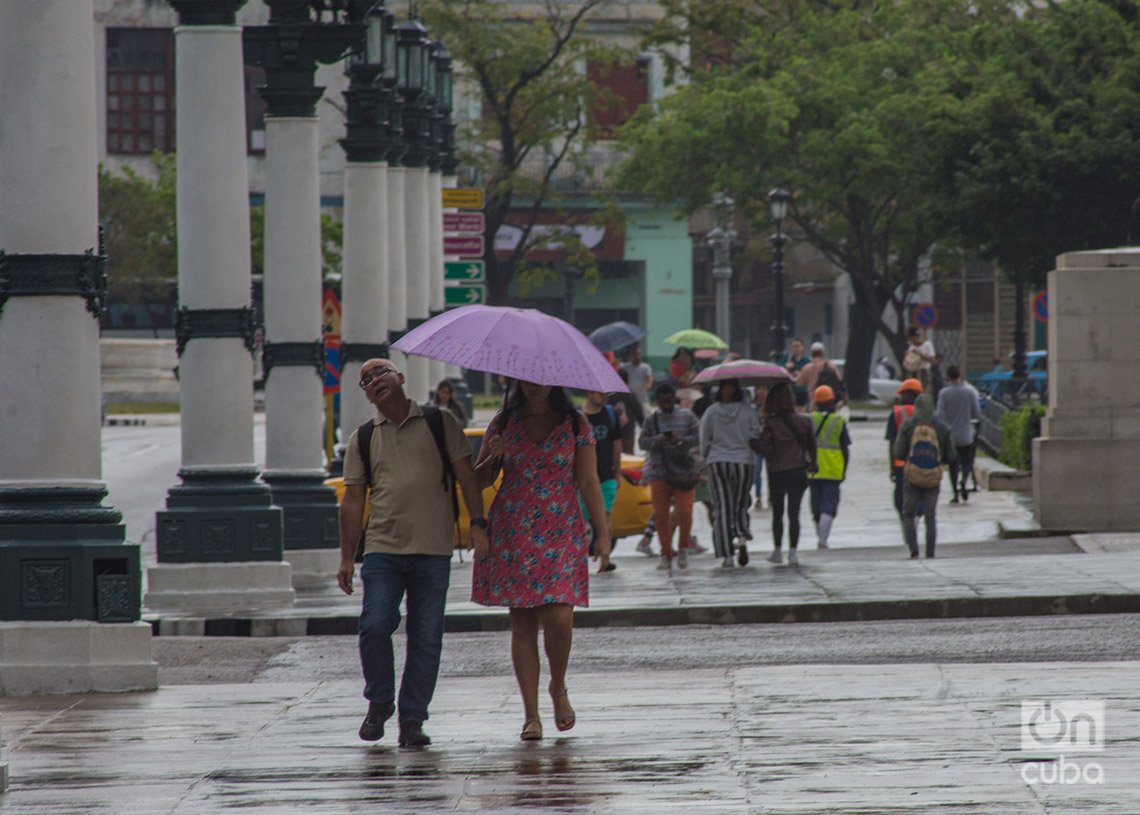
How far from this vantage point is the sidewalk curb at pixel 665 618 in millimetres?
16500

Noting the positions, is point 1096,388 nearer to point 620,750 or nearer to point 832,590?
point 832,590

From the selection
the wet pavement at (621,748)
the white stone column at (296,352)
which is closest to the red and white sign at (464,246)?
the white stone column at (296,352)

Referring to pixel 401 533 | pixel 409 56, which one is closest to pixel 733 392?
pixel 409 56

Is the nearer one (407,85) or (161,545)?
(161,545)

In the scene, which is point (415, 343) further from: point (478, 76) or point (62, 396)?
point (478, 76)

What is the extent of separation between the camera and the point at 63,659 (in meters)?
12.3

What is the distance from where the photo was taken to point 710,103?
56938 mm

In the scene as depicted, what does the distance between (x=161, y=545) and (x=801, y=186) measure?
4063cm

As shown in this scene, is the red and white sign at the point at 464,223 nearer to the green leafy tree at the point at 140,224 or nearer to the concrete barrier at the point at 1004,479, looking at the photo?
the concrete barrier at the point at 1004,479

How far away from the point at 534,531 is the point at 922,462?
10.6 m

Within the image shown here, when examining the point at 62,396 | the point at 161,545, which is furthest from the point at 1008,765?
the point at 161,545

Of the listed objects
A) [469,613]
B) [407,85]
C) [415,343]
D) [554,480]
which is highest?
[407,85]

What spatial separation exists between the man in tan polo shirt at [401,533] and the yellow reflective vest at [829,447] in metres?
12.8

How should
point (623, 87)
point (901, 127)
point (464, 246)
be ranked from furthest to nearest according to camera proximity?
point (623, 87)
point (901, 127)
point (464, 246)
